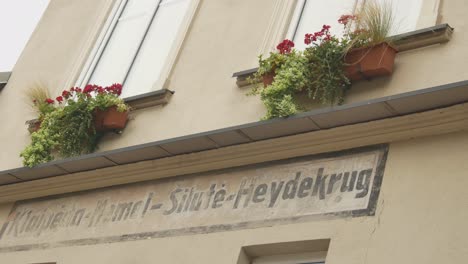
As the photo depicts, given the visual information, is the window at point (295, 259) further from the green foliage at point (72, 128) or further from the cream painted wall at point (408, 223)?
the green foliage at point (72, 128)

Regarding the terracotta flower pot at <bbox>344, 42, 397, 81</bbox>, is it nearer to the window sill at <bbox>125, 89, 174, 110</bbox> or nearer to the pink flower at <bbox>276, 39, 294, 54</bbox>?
the pink flower at <bbox>276, 39, 294, 54</bbox>

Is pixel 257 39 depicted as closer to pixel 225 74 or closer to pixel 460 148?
pixel 225 74

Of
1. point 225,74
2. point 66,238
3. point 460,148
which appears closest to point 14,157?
point 66,238

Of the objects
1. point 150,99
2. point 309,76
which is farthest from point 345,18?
point 150,99

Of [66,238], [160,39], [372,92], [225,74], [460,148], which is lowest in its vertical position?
[66,238]

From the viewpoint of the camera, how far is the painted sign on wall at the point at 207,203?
7773 millimetres

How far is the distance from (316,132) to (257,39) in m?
2.23

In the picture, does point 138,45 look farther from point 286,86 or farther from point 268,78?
point 286,86

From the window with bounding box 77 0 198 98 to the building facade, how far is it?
0.02m

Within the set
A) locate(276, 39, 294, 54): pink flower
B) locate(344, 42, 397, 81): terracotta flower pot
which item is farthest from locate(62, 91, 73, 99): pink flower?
locate(344, 42, 397, 81): terracotta flower pot

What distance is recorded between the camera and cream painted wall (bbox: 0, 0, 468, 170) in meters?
8.09

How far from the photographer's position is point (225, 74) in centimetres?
994

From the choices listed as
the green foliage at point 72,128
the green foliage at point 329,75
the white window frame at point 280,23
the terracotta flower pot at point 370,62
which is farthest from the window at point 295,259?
the green foliage at point 72,128

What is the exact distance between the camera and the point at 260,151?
861 centimetres
